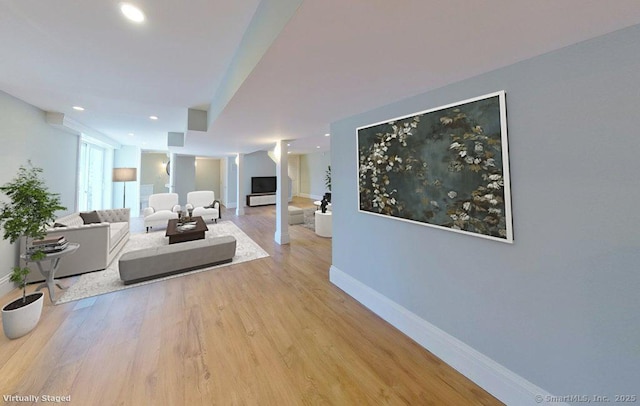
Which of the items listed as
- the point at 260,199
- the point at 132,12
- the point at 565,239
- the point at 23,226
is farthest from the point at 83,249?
the point at 260,199

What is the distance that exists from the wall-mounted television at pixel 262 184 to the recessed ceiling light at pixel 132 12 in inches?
348

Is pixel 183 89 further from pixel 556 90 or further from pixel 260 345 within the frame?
pixel 556 90

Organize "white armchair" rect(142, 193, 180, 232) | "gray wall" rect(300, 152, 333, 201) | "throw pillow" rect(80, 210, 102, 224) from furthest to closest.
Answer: "gray wall" rect(300, 152, 333, 201) < "white armchair" rect(142, 193, 180, 232) < "throw pillow" rect(80, 210, 102, 224)

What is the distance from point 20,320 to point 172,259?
4.67 ft

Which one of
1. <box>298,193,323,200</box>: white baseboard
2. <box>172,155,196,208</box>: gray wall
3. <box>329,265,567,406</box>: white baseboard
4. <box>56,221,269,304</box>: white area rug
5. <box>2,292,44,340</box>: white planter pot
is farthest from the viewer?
<box>298,193,323,200</box>: white baseboard

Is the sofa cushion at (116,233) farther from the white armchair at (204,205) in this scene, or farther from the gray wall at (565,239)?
the gray wall at (565,239)

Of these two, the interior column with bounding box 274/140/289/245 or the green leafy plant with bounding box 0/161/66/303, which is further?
the interior column with bounding box 274/140/289/245

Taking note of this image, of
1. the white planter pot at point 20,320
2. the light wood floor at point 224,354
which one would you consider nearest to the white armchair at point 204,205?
the light wood floor at point 224,354

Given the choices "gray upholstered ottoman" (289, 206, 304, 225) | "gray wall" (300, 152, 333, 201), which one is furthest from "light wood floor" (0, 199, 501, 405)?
"gray wall" (300, 152, 333, 201)

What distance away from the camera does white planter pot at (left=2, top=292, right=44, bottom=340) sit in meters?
1.93

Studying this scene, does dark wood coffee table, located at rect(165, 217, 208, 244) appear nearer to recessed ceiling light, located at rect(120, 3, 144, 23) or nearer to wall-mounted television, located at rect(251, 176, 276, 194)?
recessed ceiling light, located at rect(120, 3, 144, 23)

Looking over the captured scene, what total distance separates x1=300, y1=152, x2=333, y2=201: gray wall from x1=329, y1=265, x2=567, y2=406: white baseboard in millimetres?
9159

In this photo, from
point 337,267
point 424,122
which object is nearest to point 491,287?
point 424,122

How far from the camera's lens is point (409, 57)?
4.33 feet
